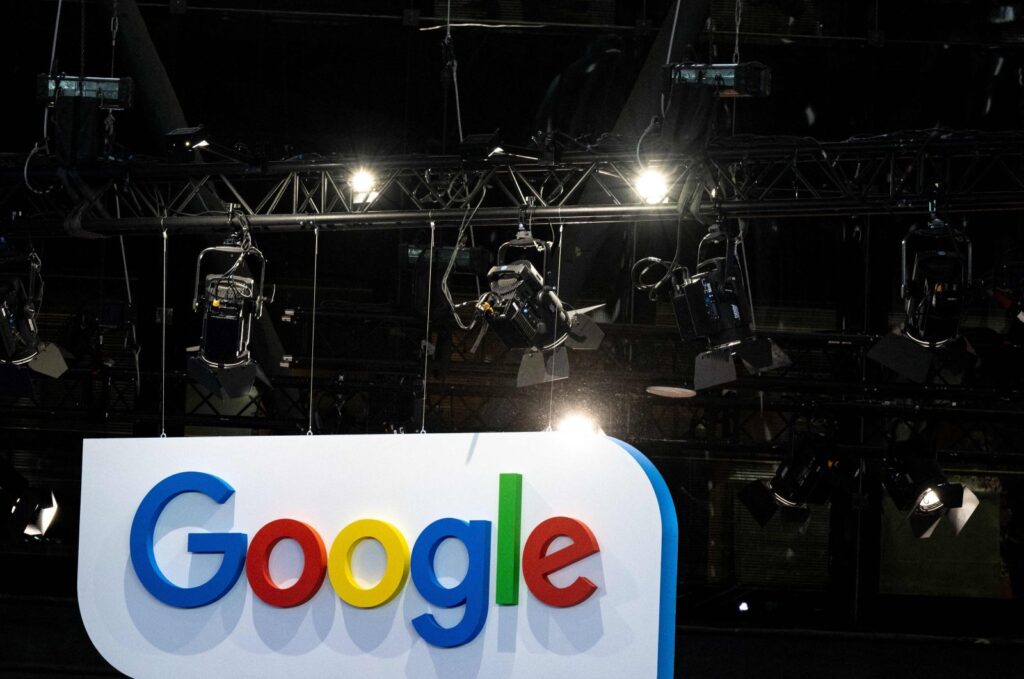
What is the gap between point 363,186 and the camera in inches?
231

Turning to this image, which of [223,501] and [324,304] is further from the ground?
[324,304]

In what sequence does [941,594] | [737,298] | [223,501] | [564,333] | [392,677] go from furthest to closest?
[941,594], [564,333], [737,298], [223,501], [392,677]

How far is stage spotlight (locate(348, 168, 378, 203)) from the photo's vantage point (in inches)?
230

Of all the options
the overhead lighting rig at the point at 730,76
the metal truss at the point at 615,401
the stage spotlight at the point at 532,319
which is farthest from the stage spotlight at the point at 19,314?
the overhead lighting rig at the point at 730,76

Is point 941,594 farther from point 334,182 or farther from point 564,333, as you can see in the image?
point 334,182

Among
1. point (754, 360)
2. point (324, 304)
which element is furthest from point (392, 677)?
point (324, 304)

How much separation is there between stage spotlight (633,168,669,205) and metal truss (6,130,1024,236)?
0.03 metres

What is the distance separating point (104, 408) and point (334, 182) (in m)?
2.87

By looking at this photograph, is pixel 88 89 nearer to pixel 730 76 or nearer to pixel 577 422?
pixel 730 76

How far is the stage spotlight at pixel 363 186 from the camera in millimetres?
5840

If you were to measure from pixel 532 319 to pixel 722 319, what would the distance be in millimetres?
866

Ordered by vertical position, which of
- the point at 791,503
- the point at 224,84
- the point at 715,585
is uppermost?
the point at 224,84

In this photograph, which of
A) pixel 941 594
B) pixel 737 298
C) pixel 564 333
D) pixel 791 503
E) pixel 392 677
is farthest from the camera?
pixel 941 594

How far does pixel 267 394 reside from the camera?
7848mm
